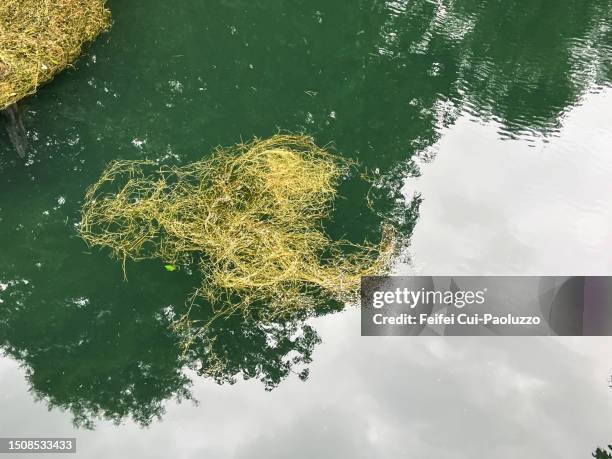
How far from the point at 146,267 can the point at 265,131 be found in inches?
51.3

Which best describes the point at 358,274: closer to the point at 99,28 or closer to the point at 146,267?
the point at 146,267

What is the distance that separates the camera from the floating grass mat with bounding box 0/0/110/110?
3607mm

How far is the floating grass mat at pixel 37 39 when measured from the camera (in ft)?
11.8

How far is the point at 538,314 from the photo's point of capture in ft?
10.2

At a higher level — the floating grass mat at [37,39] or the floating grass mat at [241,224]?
the floating grass mat at [37,39]

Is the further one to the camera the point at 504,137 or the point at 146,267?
the point at 504,137

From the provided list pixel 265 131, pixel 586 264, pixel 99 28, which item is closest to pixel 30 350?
pixel 265 131

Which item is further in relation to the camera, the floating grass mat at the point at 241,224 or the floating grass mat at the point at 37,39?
the floating grass mat at the point at 37,39

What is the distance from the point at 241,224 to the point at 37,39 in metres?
1.99

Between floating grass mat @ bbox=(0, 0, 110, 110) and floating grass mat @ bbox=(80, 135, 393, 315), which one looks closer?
floating grass mat @ bbox=(80, 135, 393, 315)

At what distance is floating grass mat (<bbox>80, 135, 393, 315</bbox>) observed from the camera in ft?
9.95

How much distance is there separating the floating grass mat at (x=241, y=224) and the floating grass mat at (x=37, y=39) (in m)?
0.82

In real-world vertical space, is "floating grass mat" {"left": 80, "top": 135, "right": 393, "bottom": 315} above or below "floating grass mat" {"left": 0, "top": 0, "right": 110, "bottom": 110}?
below

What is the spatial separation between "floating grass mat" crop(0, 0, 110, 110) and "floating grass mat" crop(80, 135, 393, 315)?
32.3 inches
